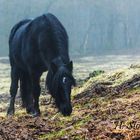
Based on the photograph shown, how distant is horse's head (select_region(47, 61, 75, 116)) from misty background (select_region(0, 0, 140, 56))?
14304cm

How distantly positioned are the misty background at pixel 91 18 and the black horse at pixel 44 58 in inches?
5463

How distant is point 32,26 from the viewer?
1367 cm

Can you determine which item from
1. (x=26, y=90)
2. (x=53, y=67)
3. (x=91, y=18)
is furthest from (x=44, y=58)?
(x=91, y=18)

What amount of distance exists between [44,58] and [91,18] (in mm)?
150419

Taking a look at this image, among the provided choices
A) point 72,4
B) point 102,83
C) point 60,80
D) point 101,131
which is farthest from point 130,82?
point 72,4

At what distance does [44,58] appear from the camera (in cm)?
1275

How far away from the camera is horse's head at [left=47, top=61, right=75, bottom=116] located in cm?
1090

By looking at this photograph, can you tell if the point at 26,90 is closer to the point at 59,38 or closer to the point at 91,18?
the point at 59,38

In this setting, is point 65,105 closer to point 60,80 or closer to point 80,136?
point 60,80

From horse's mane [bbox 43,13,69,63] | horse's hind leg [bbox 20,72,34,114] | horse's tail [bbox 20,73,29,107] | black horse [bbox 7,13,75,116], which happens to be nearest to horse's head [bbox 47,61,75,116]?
black horse [bbox 7,13,75,116]

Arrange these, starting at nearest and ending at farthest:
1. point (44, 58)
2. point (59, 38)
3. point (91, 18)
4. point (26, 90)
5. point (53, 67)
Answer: point (53, 67)
point (59, 38)
point (44, 58)
point (26, 90)
point (91, 18)

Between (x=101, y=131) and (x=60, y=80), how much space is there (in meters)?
2.95

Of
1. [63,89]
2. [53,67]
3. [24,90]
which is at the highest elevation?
[53,67]

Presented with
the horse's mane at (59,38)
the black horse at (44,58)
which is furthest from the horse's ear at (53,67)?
the horse's mane at (59,38)
